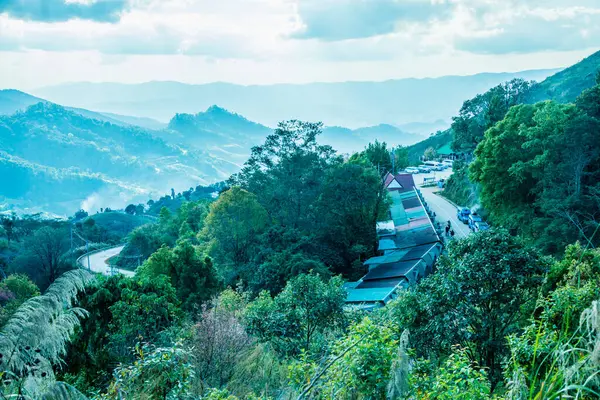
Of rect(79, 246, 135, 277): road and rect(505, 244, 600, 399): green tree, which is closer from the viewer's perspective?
rect(505, 244, 600, 399): green tree

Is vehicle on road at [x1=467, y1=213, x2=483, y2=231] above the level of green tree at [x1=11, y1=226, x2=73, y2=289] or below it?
below

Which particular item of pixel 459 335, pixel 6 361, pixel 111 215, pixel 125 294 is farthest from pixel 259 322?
pixel 111 215

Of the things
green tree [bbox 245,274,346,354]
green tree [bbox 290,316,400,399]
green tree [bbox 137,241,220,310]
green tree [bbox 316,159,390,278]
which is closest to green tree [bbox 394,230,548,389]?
green tree [bbox 245,274,346,354]

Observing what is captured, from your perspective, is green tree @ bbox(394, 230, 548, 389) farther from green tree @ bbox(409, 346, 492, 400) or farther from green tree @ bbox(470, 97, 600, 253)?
green tree @ bbox(470, 97, 600, 253)

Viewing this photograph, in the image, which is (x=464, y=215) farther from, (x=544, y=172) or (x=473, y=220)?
(x=544, y=172)

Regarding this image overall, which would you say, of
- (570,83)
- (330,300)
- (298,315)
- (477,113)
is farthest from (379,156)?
(298,315)

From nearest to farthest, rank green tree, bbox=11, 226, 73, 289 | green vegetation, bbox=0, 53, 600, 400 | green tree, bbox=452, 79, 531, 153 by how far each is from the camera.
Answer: green vegetation, bbox=0, 53, 600, 400
green tree, bbox=11, 226, 73, 289
green tree, bbox=452, 79, 531, 153
